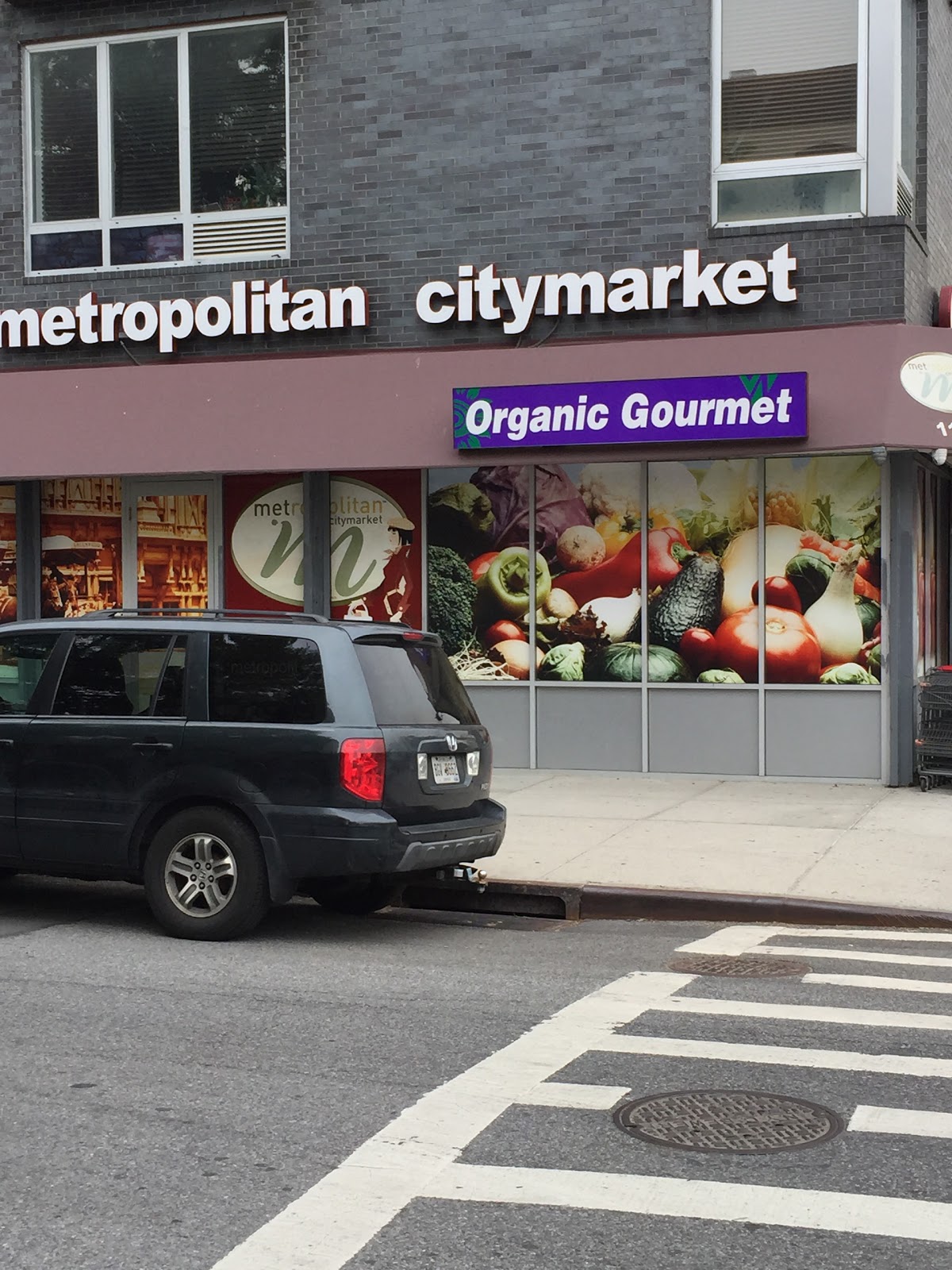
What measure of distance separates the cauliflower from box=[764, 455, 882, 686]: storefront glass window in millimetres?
1191

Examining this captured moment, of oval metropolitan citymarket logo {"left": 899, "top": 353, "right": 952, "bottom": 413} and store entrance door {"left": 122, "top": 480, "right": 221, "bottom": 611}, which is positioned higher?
oval metropolitan citymarket logo {"left": 899, "top": 353, "right": 952, "bottom": 413}

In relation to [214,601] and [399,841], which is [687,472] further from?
[399,841]

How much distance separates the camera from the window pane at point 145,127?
15734mm

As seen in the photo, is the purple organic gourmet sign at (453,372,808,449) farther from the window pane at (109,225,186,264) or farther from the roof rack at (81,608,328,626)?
the roof rack at (81,608,328,626)

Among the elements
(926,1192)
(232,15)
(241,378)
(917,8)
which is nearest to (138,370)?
(241,378)

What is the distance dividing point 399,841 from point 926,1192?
3.88 meters

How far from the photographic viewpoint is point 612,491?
1442 centimetres

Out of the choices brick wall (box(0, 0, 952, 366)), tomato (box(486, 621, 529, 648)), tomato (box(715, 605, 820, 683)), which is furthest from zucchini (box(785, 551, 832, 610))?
tomato (box(486, 621, 529, 648))

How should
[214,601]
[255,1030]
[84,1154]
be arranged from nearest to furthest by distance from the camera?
[84,1154] → [255,1030] → [214,601]

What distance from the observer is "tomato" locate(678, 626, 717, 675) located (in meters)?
14.2

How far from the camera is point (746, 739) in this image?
14.2m

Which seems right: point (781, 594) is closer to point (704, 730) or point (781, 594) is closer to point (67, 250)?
point (704, 730)

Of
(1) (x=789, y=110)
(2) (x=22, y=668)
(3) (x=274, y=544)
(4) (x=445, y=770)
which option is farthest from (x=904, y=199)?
(2) (x=22, y=668)

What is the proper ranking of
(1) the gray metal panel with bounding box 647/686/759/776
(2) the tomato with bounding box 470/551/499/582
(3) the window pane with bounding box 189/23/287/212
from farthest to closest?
(3) the window pane with bounding box 189/23/287/212
(2) the tomato with bounding box 470/551/499/582
(1) the gray metal panel with bounding box 647/686/759/776
